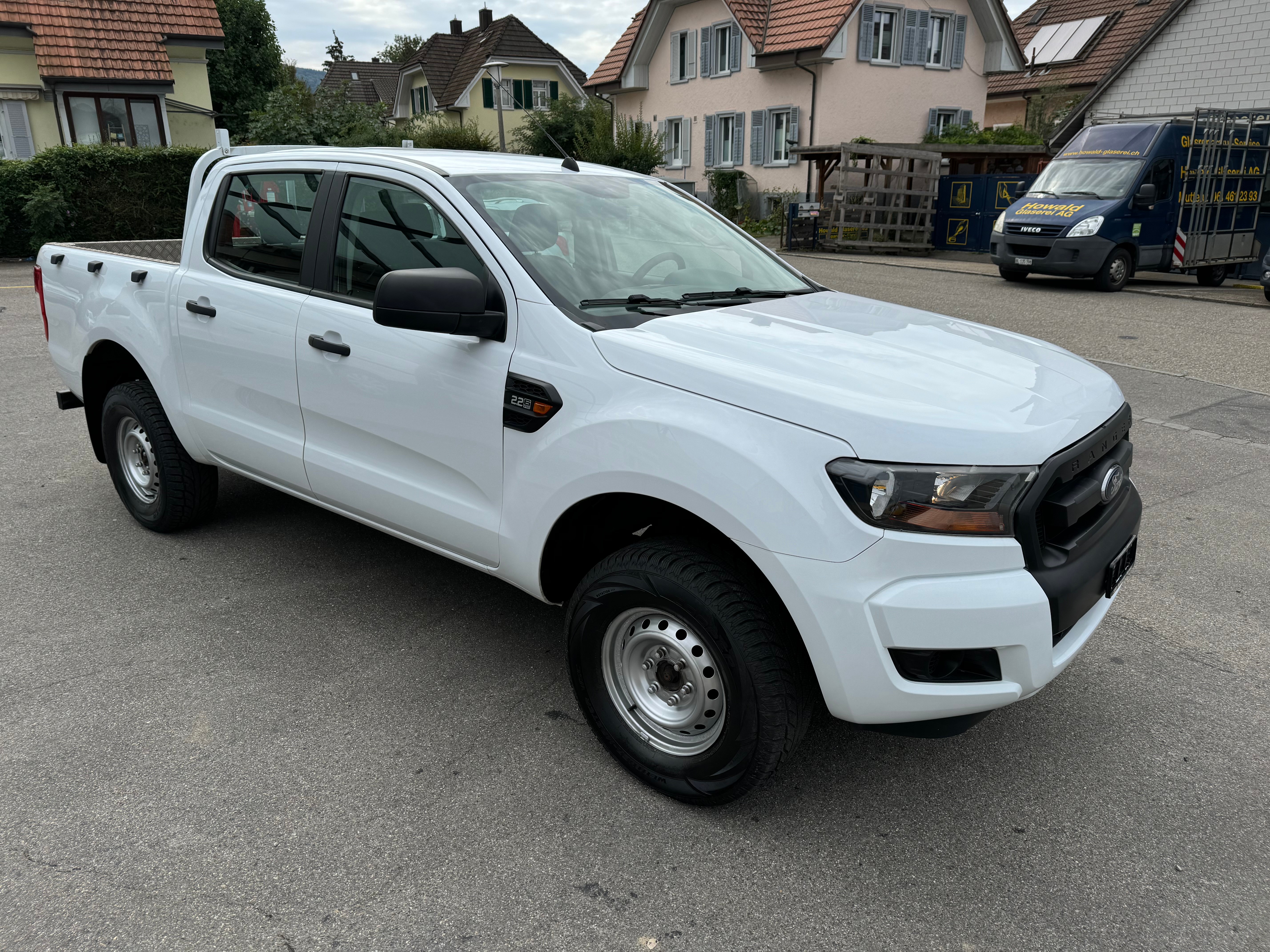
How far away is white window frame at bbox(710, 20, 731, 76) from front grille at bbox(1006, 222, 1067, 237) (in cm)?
1906

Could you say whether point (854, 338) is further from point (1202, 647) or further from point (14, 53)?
point (14, 53)

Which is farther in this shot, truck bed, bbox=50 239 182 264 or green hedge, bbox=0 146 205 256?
green hedge, bbox=0 146 205 256

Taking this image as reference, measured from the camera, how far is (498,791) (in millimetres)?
2947

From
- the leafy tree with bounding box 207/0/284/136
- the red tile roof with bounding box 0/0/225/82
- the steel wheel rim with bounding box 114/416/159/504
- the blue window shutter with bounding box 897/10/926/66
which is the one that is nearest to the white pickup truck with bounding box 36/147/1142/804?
the steel wheel rim with bounding box 114/416/159/504

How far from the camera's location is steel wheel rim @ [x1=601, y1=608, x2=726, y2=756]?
109 inches

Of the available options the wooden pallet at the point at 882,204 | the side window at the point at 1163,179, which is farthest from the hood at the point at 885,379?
the wooden pallet at the point at 882,204

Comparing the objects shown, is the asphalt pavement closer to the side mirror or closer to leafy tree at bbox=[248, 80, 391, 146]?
the side mirror

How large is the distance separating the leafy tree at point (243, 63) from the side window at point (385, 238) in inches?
1751

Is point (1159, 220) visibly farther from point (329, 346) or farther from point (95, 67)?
point (95, 67)

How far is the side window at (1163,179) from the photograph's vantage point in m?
15.8

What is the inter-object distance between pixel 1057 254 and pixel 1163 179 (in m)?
2.29

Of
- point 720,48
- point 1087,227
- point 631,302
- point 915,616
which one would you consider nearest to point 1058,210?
point 1087,227

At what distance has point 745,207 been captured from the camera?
1276 inches

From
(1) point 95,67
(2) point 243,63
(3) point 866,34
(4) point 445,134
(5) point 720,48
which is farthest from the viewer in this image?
(2) point 243,63
